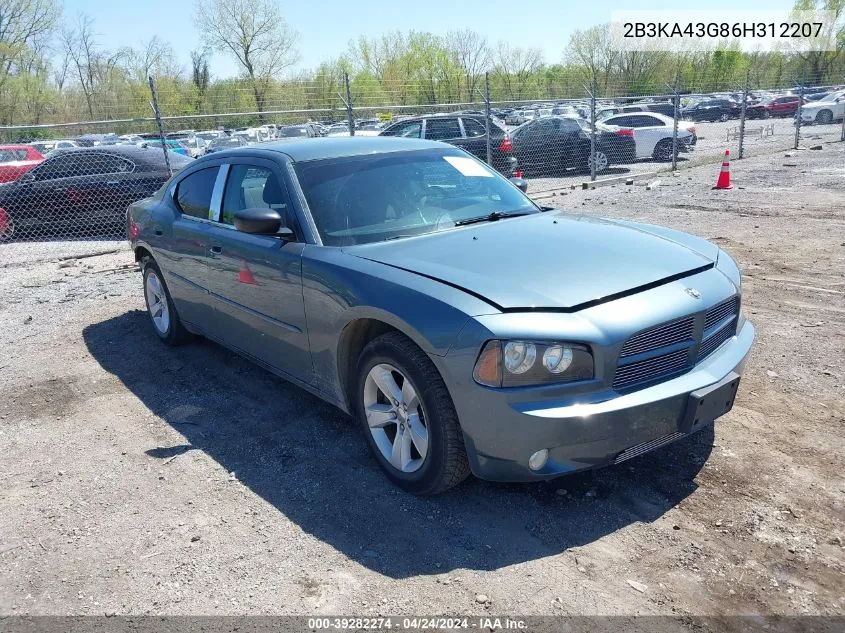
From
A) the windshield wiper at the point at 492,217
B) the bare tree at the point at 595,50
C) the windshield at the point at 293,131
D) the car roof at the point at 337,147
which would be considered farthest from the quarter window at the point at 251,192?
the bare tree at the point at 595,50

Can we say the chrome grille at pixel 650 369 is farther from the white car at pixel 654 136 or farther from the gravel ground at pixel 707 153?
the white car at pixel 654 136

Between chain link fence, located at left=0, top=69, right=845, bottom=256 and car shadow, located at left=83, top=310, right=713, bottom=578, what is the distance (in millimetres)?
7093

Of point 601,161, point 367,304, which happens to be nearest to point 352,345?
point 367,304

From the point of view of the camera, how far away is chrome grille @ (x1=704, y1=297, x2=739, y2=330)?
3262 millimetres

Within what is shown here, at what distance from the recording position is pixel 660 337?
303 centimetres

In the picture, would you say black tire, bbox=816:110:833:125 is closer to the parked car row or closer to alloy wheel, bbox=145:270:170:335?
the parked car row

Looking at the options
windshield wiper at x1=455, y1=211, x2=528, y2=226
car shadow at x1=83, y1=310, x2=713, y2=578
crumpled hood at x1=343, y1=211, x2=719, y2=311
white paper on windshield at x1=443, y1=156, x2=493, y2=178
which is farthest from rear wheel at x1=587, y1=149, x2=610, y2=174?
car shadow at x1=83, y1=310, x2=713, y2=578

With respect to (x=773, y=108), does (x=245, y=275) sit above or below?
below

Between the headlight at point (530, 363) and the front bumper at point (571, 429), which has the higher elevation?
the headlight at point (530, 363)

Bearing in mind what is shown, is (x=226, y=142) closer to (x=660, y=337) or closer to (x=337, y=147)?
(x=337, y=147)

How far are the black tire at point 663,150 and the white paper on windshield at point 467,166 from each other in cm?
1722

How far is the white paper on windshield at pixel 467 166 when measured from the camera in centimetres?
466

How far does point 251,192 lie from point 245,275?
583 millimetres

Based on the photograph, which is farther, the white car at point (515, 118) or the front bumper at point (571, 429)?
the white car at point (515, 118)
